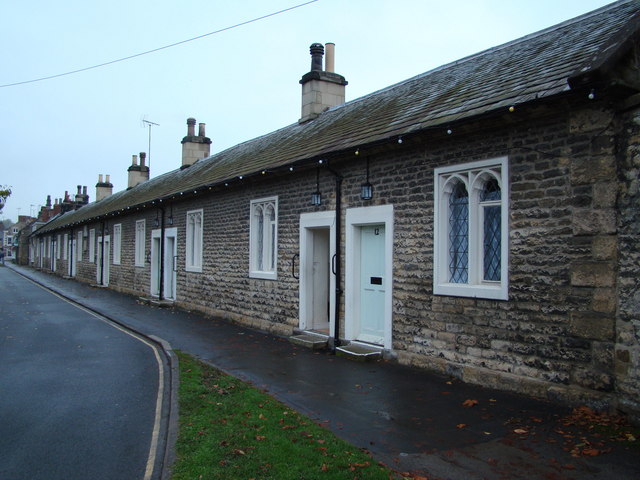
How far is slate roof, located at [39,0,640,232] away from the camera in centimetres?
679

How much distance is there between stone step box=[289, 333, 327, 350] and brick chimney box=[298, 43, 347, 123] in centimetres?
729

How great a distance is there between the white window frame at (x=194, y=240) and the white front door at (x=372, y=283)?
27.0ft

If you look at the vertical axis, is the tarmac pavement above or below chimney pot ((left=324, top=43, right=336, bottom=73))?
below

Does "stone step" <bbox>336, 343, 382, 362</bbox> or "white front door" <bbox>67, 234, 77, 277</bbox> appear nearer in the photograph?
"stone step" <bbox>336, 343, 382, 362</bbox>

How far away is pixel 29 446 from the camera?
5305 millimetres

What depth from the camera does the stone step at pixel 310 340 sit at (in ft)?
34.5

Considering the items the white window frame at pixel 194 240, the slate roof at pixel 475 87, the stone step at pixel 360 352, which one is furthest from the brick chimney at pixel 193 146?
the stone step at pixel 360 352

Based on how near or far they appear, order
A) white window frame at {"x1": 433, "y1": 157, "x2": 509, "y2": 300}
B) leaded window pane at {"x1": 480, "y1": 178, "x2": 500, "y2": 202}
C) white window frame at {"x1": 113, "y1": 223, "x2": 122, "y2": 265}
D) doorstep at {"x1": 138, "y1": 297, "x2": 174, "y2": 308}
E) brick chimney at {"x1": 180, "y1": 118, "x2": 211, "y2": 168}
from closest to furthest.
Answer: white window frame at {"x1": 433, "y1": 157, "x2": 509, "y2": 300}
leaded window pane at {"x1": 480, "y1": 178, "x2": 500, "y2": 202}
doorstep at {"x1": 138, "y1": 297, "x2": 174, "y2": 308}
brick chimney at {"x1": 180, "y1": 118, "x2": 211, "y2": 168}
white window frame at {"x1": 113, "y1": 223, "x2": 122, "y2": 265}

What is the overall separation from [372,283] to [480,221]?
2.82m

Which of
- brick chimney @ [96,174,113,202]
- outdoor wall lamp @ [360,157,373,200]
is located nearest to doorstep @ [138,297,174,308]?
outdoor wall lamp @ [360,157,373,200]

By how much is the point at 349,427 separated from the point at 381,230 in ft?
15.3

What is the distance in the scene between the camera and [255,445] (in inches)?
200

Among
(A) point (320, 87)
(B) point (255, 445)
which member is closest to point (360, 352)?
(B) point (255, 445)

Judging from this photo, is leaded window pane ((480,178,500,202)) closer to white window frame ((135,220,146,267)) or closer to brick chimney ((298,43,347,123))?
brick chimney ((298,43,347,123))
